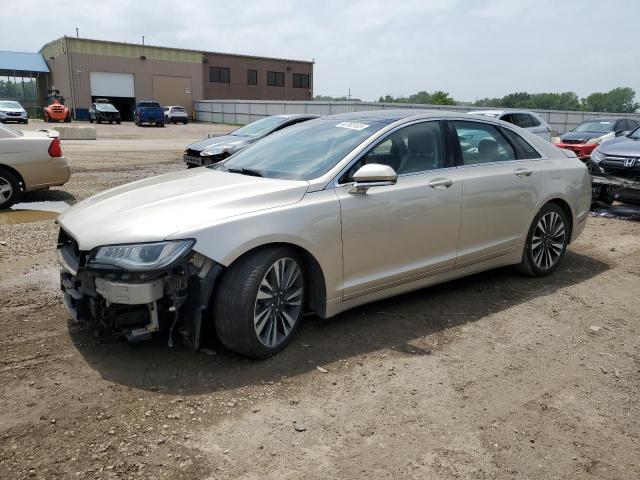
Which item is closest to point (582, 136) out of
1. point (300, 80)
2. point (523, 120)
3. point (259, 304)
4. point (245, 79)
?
point (523, 120)

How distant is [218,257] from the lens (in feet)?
10.7

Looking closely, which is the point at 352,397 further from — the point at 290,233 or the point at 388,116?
the point at 388,116

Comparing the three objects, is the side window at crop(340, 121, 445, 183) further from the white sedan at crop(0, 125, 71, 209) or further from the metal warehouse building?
the metal warehouse building

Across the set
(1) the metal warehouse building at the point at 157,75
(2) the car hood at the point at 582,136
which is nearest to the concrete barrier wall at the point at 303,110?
(1) the metal warehouse building at the point at 157,75

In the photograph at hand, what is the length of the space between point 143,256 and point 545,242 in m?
3.91

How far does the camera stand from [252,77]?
2511 inches

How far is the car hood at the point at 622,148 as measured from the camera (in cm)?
857

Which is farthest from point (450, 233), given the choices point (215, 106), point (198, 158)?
point (215, 106)

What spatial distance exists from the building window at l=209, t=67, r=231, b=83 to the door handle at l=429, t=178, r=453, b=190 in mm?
60222

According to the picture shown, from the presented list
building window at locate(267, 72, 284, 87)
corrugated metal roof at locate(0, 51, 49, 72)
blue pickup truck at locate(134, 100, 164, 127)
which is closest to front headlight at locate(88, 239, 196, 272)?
blue pickup truck at locate(134, 100, 164, 127)

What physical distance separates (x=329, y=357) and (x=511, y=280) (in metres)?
2.51

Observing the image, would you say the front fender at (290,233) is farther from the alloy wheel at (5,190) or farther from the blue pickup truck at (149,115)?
the blue pickup truck at (149,115)

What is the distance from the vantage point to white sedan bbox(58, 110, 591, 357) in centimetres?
327

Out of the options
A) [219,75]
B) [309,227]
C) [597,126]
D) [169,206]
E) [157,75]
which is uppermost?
[219,75]
